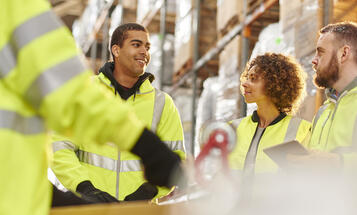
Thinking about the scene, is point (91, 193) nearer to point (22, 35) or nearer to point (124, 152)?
point (124, 152)

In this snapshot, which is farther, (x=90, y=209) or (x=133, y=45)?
(x=133, y=45)

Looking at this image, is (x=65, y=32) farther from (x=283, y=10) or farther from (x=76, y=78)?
(x=283, y=10)

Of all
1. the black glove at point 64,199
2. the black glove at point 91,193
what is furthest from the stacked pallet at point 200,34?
the black glove at point 64,199

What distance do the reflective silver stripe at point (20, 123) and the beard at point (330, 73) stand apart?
158cm

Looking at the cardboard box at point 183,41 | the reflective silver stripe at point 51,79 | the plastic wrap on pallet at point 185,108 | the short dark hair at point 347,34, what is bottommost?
the plastic wrap on pallet at point 185,108

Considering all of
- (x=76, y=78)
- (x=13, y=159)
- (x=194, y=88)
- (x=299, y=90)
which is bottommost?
(x=194, y=88)

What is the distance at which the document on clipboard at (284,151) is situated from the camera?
58.5 inches

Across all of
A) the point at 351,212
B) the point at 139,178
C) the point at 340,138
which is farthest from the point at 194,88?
the point at 351,212

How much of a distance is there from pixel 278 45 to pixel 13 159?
3.17 metres

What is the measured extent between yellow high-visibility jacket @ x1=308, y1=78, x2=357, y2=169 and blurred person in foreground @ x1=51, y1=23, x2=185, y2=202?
0.72m

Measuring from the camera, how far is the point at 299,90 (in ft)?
9.20

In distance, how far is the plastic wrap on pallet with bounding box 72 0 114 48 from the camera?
Answer: 11133 mm

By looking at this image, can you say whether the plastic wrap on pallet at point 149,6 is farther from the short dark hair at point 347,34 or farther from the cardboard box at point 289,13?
the short dark hair at point 347,34

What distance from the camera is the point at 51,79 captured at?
3.07ft
